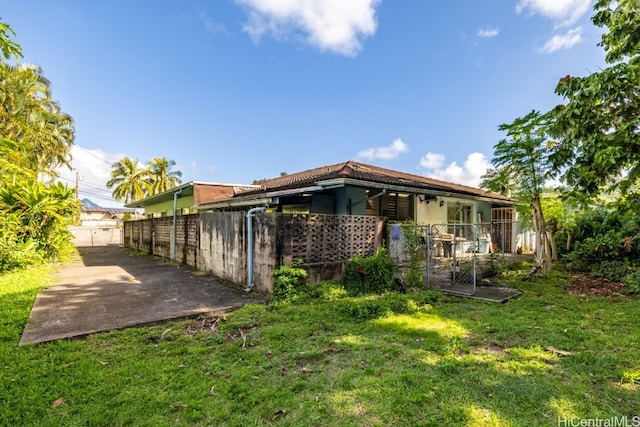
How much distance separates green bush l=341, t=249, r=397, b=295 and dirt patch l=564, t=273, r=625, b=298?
4580 millimetres

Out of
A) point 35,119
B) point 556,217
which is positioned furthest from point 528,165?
point 35,119

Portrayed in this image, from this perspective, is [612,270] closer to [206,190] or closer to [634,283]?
[634,283]

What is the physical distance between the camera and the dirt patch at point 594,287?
7021mm

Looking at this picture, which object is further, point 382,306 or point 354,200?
point 354,200

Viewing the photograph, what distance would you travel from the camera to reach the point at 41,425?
7.70 feet

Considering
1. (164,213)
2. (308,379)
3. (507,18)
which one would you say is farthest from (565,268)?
(164,213)

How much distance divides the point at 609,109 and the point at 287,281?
286 inches

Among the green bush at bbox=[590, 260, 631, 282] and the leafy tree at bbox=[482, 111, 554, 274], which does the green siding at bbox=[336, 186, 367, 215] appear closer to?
the leafy tree at bbox=[482, 111, 554, 274]

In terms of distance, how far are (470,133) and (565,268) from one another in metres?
7.27

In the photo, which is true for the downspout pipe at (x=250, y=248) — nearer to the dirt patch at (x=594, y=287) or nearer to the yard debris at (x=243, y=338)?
the yard debris at (x=243, y=338)

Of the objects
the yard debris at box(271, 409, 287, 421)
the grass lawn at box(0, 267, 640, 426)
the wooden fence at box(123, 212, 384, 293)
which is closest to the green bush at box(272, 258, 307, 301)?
the wooden fence at box(123, 212, 384, 293)

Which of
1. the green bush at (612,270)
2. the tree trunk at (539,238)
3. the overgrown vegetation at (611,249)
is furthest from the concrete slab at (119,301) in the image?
the green bush at (612,270)

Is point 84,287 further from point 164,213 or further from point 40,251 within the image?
point 164,213

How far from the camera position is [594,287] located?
25.0ft
